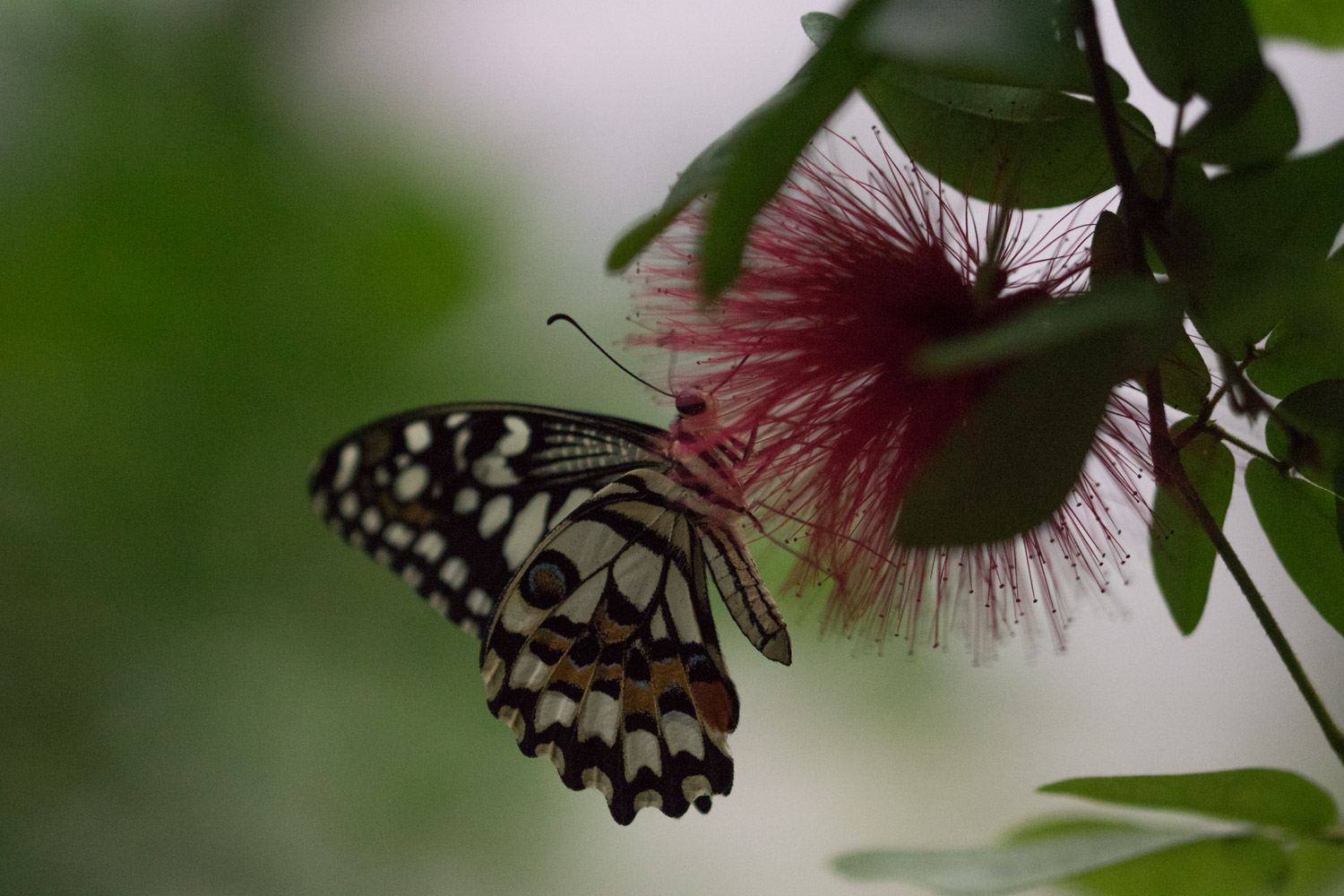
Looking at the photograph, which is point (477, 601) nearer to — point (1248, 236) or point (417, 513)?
point (417, 513)

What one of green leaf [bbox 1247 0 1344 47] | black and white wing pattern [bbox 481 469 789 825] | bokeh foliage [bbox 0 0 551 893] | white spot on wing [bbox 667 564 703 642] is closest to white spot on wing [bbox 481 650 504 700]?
black and white wing pattern [bbox 481 469 789 825]

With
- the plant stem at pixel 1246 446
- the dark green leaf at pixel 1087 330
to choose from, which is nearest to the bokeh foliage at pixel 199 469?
the plant stem at pixel 1246 446

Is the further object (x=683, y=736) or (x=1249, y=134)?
(x=683, y=736)

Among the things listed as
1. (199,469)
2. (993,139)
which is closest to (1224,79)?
(993,139)

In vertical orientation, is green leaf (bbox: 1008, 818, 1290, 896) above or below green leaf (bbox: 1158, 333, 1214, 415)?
below

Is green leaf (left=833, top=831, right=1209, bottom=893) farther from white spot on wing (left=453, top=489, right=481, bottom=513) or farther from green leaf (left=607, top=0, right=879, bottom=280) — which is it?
white spot on wing (left=453, top=489, right=481, bottom=513)

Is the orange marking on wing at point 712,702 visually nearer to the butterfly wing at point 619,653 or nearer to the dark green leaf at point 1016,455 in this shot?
the butterfly wing at point 619,653
